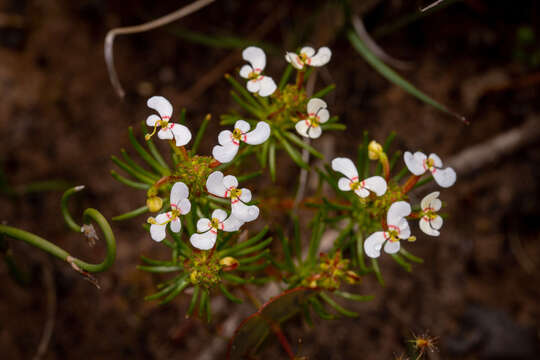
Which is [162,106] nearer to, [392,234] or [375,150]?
[375,150]

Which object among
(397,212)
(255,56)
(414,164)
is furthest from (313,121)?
(397,212)

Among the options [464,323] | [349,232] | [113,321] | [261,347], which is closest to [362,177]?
[349,232]

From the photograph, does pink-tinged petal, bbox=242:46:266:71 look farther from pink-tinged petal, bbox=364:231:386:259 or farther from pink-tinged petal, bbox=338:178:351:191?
pink-tinged petal, bbox=364:231:386:259

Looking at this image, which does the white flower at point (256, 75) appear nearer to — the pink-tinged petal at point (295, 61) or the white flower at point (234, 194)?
the pink-tinged petal at point (295, 61)

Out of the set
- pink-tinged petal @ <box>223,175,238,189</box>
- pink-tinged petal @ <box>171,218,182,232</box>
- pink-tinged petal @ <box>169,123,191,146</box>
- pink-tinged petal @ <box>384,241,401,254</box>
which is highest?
pink-tinged petal @ <box>169,123,191,146</box>

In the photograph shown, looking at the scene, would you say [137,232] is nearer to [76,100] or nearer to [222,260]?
[76,100]

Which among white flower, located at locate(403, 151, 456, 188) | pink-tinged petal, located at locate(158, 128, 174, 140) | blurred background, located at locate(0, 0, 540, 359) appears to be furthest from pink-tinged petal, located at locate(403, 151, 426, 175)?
blurred background, located at locate(0, 0, 540, 359)
